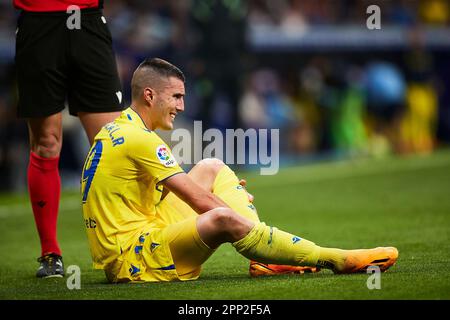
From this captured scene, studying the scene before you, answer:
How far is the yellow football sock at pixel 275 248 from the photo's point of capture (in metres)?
5.01

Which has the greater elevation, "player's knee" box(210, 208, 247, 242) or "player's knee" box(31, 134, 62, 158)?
"player's knee" box(31, 134, 62, 158)

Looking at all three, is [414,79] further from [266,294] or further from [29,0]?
[266,294]

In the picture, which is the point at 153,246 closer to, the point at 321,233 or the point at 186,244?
the point at 186,244

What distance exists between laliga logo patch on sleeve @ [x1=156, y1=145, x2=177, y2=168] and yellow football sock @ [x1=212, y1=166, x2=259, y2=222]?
44 centimetres

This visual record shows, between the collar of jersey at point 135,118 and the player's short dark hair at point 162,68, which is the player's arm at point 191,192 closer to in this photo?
the collar of jersey at point 135,118

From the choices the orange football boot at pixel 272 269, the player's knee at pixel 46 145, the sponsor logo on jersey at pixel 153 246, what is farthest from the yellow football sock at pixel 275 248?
the player's knee at pixel 46 145

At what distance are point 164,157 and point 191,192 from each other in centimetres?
24

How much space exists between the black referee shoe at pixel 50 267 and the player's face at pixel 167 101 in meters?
1.28

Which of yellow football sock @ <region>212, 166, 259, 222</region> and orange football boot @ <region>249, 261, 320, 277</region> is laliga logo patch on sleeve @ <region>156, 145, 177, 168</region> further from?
orange football boot @ <region>249, 261, 320, 277</region>

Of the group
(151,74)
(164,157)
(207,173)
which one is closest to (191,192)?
(164,157)

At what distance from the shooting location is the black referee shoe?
6027mm

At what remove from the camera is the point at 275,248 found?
5.04 m

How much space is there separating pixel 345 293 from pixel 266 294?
1.23 ft

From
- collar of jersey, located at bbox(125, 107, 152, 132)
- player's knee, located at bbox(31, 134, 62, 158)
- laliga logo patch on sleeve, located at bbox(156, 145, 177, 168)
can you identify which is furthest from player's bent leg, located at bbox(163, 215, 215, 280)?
player's knee, located at bbox(31, 134, 62, 158)
